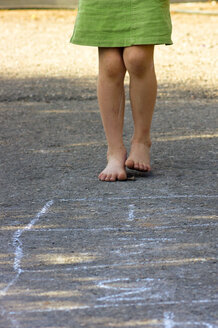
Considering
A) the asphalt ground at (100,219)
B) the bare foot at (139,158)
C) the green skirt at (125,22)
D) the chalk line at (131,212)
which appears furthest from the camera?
the bare foot at (139,158)

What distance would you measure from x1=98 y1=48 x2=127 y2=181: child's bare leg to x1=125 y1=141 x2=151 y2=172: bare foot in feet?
0.15

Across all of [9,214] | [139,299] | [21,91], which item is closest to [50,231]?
[9,214]

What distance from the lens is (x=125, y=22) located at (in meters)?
4.01

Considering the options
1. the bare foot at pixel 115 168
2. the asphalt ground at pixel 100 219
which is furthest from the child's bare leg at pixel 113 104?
the asphalt ground at pixel 100 219

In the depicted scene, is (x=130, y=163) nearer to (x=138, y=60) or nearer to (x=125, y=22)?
(x=138, y=60)

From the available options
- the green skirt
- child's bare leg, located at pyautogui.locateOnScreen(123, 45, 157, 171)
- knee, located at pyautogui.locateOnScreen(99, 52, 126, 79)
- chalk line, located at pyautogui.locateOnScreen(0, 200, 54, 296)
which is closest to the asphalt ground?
chalk line, located at pyautogui.locateOnScreen(0, 200, 54, 296)

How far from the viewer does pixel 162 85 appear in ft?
23.0

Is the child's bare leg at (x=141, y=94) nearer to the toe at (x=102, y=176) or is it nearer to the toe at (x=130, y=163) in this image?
the toe at (x=130, y=163)

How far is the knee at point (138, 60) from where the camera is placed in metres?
4.00

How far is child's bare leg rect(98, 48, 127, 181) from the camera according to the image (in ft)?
13.4

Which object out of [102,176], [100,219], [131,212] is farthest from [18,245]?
[102,176]

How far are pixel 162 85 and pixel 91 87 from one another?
675 mm

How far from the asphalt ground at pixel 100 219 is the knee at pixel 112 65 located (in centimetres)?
58

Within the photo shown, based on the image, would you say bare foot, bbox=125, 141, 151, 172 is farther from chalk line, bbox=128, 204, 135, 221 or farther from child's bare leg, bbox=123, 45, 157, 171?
chalk line, bbox=128, 204, 135, 221
